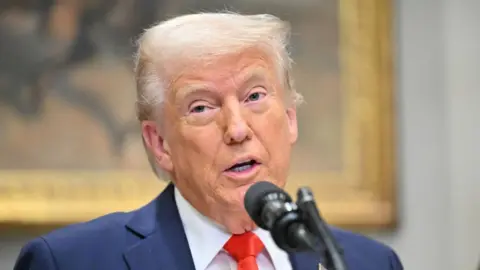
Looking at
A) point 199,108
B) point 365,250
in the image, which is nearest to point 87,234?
point 199,108

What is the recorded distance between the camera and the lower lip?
135 centimetres

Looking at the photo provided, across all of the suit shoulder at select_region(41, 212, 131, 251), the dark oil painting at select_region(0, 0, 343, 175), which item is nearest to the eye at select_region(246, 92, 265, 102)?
the suit shoulder at select_region(41, 212, 131, 251)

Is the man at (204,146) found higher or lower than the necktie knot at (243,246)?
higher

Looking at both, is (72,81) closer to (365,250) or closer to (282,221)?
(365,250)

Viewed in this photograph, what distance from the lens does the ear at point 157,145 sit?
57.8 inches

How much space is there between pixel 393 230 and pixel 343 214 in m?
0.17

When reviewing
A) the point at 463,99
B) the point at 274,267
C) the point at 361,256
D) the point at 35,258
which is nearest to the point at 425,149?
the point at 463,99

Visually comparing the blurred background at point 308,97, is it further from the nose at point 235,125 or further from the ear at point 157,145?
the nose at point 235,125

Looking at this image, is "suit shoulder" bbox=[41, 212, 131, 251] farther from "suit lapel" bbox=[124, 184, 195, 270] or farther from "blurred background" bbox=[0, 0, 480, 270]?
"blurred background" bbox=[0, 0, 480, 270]

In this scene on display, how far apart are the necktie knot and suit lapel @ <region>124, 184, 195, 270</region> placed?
79mm

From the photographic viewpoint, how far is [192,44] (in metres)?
1.40

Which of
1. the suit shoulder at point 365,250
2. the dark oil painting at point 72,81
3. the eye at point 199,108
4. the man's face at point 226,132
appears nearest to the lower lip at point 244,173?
the man's face at point 226,132

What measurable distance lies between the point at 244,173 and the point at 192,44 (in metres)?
0.25

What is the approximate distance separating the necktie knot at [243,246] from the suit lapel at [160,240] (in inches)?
3.1
